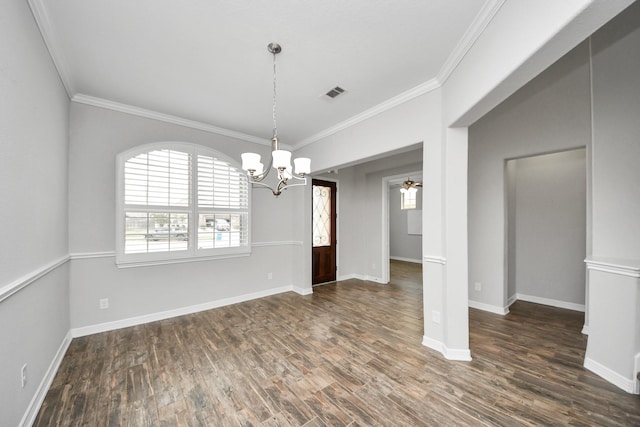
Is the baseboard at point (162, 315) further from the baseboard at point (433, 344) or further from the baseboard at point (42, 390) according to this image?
the baseboard at point (433, 344)

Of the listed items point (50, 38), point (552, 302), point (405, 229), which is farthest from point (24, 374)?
point (405, 229)

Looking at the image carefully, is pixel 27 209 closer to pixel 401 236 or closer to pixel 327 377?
pixel 327 377

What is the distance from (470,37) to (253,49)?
184 cm

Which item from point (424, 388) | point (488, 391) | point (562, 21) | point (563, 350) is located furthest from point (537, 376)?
point (562, 21)

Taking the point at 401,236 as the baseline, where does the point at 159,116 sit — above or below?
above

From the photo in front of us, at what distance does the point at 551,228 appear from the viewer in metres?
4.02

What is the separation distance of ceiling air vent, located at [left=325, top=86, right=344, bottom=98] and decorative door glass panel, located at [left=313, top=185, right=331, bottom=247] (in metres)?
2.53

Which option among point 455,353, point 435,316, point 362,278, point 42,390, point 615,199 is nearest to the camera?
point 42,390

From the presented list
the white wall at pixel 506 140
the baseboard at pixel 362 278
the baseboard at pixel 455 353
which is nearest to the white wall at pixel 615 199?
the white wall at pixel 506 140

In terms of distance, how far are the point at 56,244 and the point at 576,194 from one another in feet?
22.8

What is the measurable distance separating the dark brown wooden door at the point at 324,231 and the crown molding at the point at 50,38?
3813 mm

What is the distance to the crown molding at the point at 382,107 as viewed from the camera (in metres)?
2.67

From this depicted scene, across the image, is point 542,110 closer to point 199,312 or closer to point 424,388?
point 424,388

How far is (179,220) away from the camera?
11.9 ft
